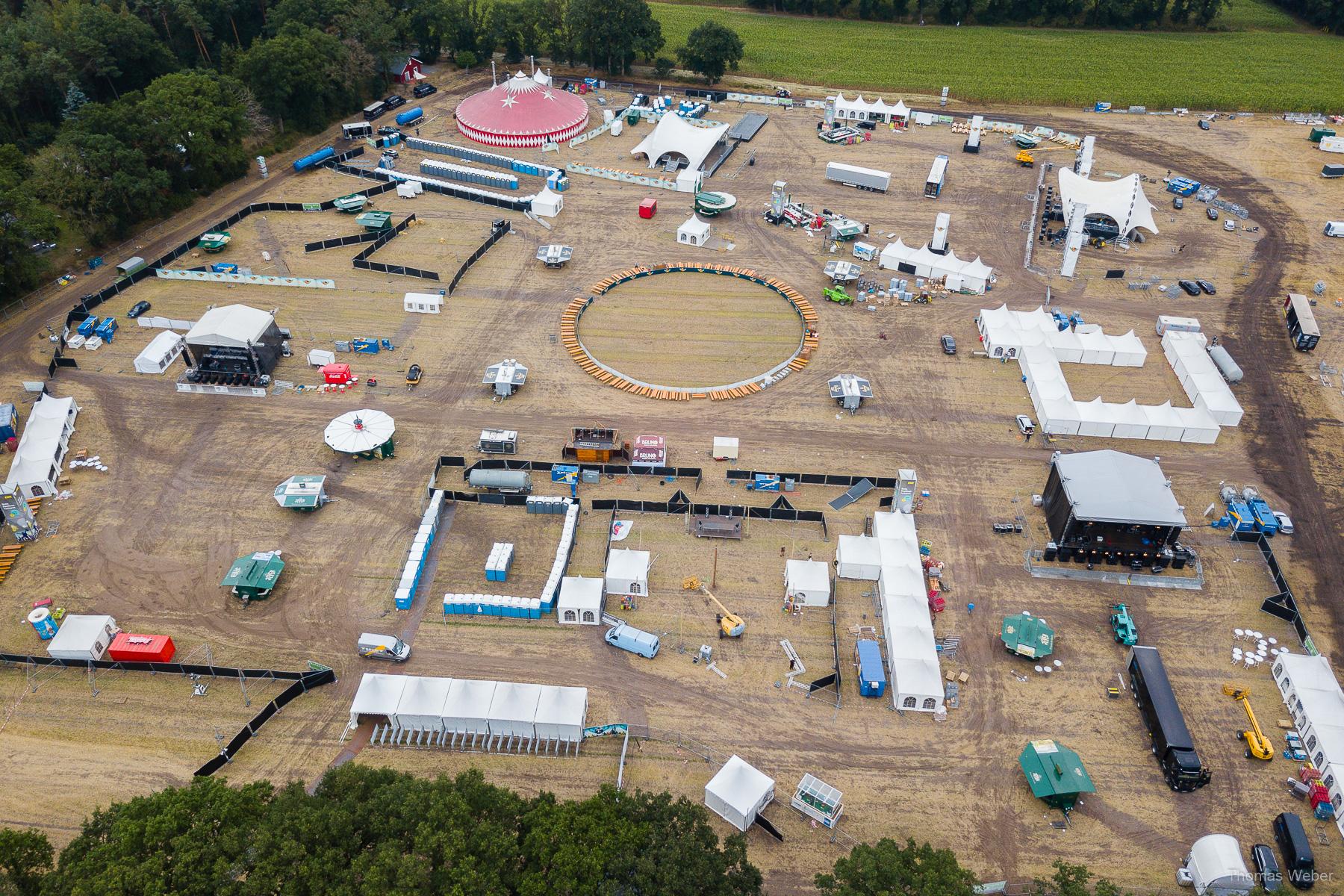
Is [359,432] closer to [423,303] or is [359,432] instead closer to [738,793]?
[423,303]

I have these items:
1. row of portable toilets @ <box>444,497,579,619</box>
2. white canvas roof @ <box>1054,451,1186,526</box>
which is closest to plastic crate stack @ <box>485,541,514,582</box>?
row of portable toilets @ <box>444,497,579,619</box>

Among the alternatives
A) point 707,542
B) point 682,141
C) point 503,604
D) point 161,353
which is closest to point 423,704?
point 503,604

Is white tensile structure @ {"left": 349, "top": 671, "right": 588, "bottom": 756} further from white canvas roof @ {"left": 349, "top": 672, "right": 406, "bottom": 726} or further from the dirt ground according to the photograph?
the dirt ground

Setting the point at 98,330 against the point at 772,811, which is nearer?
the point at 772,811

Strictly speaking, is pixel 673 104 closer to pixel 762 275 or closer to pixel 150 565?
pixel 762 275

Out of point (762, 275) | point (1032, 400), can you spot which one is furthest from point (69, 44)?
point (1032, 400)

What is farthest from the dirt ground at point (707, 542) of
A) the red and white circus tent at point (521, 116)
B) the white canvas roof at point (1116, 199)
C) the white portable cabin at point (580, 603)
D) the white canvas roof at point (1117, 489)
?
the red and white circus tent at point (521, 116)

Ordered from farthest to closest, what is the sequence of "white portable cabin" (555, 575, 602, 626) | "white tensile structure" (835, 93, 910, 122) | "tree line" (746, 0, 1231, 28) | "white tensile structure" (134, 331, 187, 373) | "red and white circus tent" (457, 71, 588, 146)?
1. "tree line" (746, 0, 1231, 28)
2. "white tensile structure" (835, 93, 910, 122)
3. "red and white circus tent" (457, 71, 588, 146)
4. "white tensile structure" (134, 331, 187, 373)
5. "white portable cabin" (555, 575, 602, 626)
